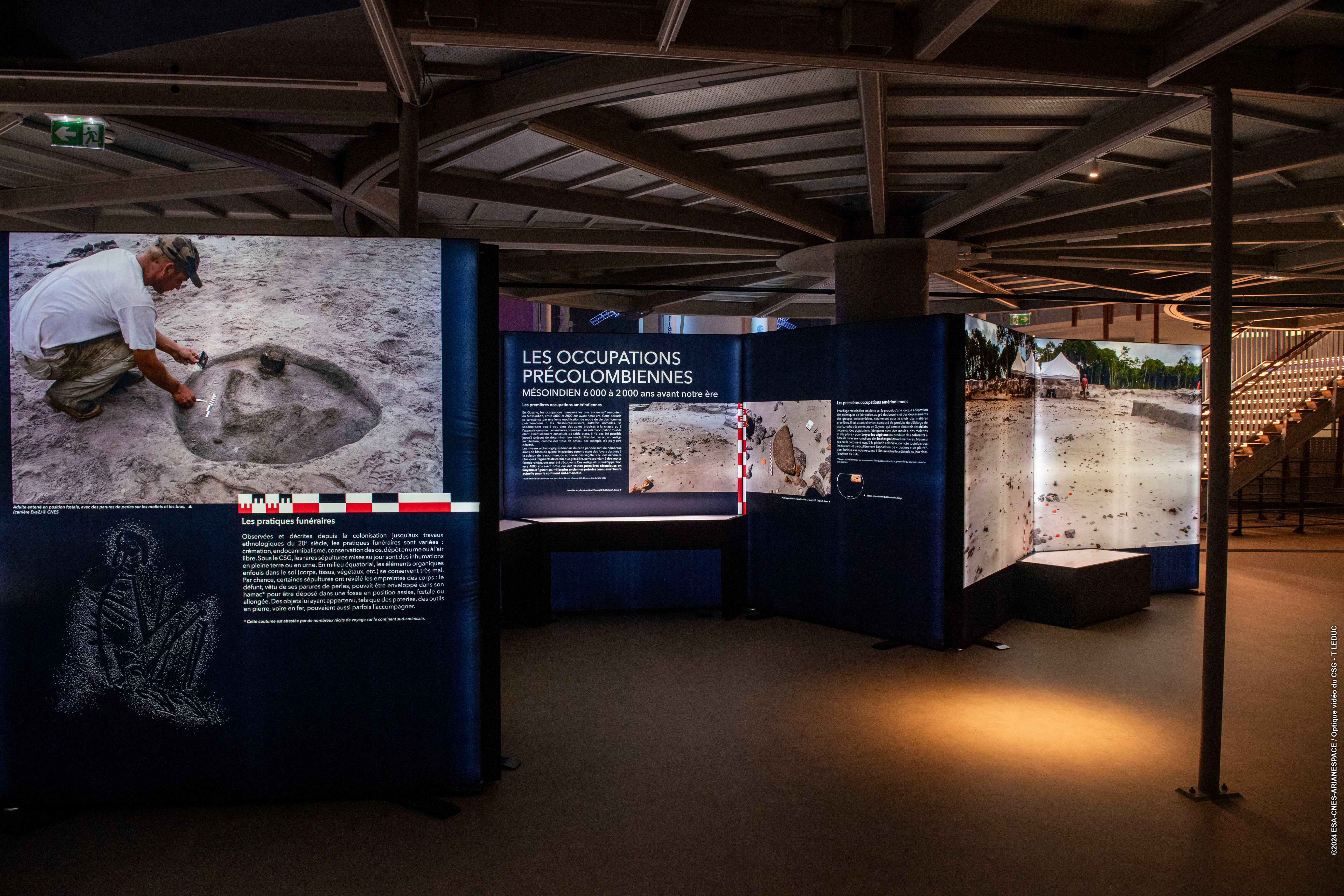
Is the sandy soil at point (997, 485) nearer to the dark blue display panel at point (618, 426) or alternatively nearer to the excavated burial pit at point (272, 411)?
the dark blue display panel at point (618, 426)

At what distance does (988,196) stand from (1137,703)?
153 inches

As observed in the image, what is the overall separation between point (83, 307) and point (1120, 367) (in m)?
8.59

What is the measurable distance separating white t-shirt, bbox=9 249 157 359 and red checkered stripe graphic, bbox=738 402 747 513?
5280mm

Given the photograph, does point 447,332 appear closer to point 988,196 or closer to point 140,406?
point 140,406

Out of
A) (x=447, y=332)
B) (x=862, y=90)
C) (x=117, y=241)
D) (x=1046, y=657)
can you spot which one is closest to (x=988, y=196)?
(x=862, y=90)

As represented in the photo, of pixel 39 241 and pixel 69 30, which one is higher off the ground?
pixel 69 30

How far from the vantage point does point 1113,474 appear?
328 inches

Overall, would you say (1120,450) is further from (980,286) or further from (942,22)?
(942,22)

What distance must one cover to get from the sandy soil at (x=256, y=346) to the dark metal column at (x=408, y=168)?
0.69 meters

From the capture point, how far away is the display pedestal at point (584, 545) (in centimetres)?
734

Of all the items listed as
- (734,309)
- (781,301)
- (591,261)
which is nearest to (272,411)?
(591,261)

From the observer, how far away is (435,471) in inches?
150

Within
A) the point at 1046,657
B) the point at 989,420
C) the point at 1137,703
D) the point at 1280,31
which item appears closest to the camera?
the point at 1280,31

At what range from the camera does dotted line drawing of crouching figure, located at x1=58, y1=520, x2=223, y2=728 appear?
373cm
